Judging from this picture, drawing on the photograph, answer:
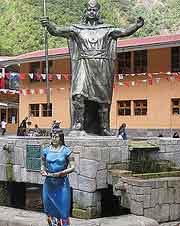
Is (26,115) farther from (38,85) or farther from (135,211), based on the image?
(135,211)

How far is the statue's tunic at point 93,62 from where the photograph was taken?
1085 centimetres

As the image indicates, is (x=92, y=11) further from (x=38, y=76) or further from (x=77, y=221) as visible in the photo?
(x=38, y=76)

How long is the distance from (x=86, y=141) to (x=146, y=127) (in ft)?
65.1

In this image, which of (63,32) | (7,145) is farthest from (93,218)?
(63,32)

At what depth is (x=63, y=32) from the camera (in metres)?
11.0

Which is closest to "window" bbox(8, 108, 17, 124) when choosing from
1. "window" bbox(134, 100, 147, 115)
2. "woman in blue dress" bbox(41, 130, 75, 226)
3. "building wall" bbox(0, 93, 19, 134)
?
"building wall" bbox(0, 93, 19, 134)

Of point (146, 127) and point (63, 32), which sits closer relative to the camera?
point (63, 32)

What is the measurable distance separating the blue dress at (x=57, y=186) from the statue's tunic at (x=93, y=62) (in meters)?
3.55

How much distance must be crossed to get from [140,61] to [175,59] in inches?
83.9

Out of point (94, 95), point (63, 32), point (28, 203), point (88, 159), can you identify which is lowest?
point (28, 203)

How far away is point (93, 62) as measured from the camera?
429 inches

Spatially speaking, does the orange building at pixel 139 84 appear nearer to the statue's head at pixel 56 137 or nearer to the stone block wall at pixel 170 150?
the stone block wall at pixel 170 150

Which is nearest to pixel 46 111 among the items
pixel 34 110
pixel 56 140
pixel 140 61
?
pixel 34 110

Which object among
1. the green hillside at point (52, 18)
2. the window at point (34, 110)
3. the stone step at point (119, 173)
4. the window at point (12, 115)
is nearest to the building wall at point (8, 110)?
the window at point (12, 115)
